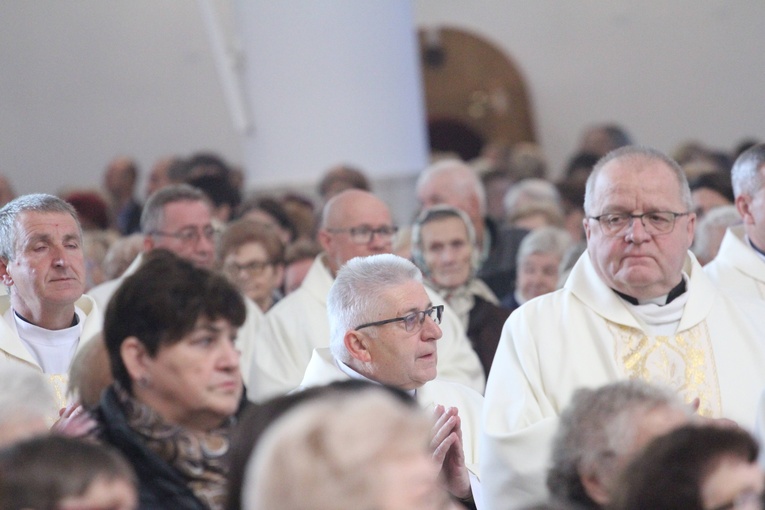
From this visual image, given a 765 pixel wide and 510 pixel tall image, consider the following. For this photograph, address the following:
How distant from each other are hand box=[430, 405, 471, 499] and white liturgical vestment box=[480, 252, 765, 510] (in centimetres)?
16

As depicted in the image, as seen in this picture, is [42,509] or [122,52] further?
[122,52]

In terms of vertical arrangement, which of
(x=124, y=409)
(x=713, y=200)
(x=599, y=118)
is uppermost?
(x=124, y=409)

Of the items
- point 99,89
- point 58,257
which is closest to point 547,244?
point 58,257

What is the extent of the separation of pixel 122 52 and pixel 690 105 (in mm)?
6860

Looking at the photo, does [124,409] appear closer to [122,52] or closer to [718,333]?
[718,333]

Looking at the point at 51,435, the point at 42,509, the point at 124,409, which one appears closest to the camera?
Result: the point at 42,509

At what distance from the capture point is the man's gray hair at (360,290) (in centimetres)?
463

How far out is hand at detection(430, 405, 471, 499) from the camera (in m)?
4.27

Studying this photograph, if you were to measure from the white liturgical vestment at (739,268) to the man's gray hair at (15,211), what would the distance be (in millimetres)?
2874

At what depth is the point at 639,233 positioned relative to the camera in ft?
15.6

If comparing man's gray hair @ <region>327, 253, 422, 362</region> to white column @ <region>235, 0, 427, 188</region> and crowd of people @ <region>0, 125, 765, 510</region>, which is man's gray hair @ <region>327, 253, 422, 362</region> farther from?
white column @ <region>235, 0, 427, 188</region>

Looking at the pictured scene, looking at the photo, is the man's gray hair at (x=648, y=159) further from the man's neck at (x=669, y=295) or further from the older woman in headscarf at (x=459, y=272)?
the older woman in headscarf at (x=459, y=272)

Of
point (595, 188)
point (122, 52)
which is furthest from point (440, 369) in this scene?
point (122, 52)

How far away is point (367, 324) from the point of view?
15.1 feet
